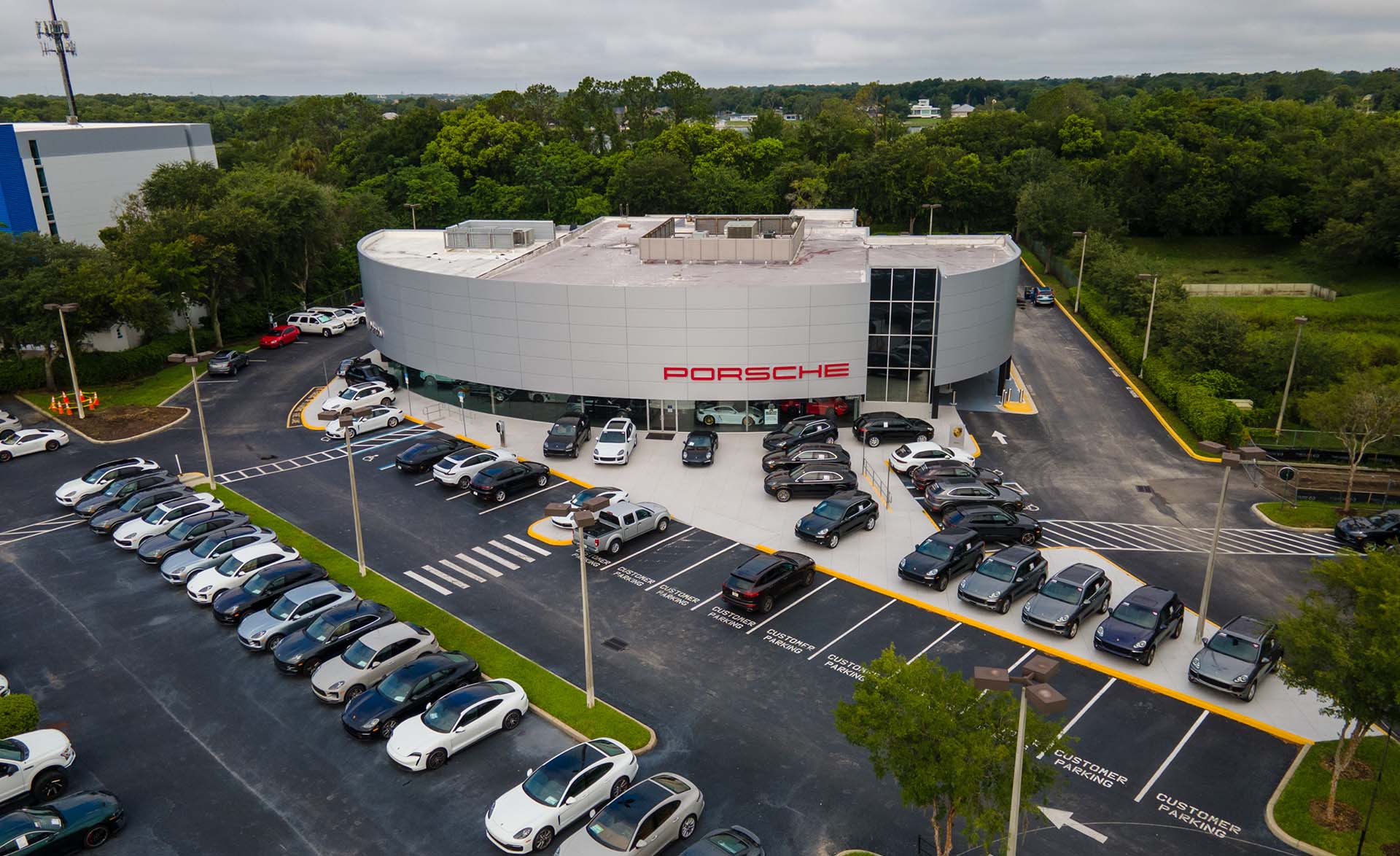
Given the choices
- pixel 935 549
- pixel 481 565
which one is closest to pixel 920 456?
pixel 935 549

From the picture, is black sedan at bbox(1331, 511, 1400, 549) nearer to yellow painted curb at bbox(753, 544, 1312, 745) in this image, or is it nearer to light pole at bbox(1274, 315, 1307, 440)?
light pole at bbox(1274, 315, 1307, 440)

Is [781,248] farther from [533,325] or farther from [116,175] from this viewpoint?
[116,175]

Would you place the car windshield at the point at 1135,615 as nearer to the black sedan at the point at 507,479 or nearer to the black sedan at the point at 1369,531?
the black sedan at the point at 1369,531

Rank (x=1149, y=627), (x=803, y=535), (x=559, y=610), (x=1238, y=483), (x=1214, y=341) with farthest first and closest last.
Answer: (x=1214, y=341)
(x=1238, y=483)
(x=803, y=535)
(x=559, y=610)
(x=1149, y=627)

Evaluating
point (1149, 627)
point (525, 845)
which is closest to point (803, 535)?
point (1149, 627)

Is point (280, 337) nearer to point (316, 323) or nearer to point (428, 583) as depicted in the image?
point (316, 323)
